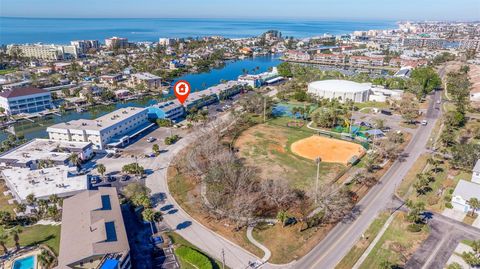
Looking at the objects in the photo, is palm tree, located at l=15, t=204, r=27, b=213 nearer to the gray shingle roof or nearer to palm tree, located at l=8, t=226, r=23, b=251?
palm tree, located at l=8, t=226, r=23, b=251

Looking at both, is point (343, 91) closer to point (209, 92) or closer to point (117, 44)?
point (209, 92)

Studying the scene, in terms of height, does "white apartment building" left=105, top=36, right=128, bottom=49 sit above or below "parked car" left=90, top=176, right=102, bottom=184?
above

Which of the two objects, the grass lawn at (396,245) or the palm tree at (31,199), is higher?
the palm tree at (31,199)

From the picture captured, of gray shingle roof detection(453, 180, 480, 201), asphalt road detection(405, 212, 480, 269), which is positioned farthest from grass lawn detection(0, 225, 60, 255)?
gray shingle roof detection(453, 180, 480, 201)

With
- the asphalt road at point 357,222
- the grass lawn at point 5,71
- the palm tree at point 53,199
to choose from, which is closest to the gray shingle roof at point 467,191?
the asphalt road at point 357,222

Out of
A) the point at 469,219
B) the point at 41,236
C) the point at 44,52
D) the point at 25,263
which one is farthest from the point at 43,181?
the point at 44,52

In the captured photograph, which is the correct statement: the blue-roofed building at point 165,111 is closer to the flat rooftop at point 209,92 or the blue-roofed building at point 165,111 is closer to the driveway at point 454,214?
the flat rooftop at point 209,92

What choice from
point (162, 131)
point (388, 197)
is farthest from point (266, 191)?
point (162, 131)
